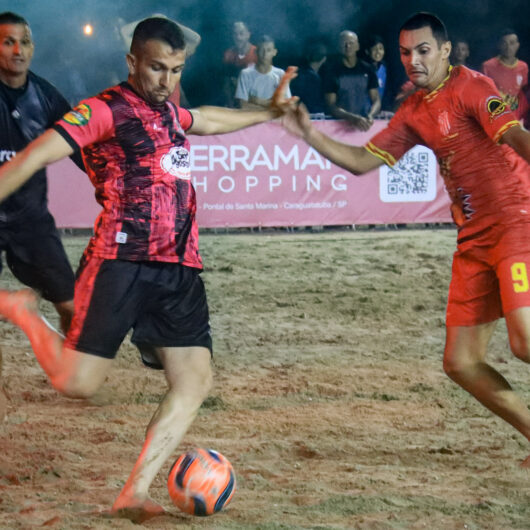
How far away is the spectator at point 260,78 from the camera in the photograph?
12.7 m

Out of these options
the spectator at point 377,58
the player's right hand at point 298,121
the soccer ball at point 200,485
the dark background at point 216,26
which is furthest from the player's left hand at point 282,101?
the dark background at point 216,26

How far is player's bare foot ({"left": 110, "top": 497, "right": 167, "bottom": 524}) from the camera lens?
13.2 feet

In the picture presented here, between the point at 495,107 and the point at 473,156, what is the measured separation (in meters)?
0.30

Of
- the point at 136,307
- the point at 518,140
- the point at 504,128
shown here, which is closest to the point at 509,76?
the point at 504,128

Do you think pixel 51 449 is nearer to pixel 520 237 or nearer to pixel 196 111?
pixel 196 111

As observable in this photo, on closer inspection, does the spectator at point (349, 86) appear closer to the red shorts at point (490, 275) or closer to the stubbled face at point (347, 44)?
the stubbled face at point (347, 44)

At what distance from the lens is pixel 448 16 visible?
1733 centimetres

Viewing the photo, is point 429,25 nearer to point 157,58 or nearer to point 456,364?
point 157,58

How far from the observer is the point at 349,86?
43.4 ft

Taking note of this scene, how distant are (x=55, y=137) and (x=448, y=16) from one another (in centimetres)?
1473

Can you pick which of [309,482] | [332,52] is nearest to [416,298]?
[309,482]

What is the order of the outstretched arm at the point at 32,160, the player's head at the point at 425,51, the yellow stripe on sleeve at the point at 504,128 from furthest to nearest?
the player's head at the point at 425,51 < the yellow stripe on sleeve at the point at 504,128 < the outstretched arm at the point at 32,160

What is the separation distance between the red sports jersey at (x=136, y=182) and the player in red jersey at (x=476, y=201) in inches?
62.5

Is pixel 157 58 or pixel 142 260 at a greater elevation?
pixel 157 58
